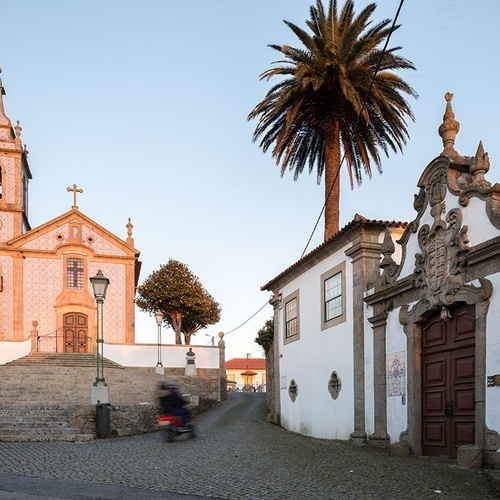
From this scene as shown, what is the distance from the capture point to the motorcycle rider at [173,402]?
13297mm

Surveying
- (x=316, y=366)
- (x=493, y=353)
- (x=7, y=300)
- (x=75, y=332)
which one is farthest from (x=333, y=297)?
(x=7, y=300)

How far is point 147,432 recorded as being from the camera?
16.2m

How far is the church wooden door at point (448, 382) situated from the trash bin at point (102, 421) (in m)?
7.43

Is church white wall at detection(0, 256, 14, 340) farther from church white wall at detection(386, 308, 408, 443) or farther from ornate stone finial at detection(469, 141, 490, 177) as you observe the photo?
ornate stone finial at detection(469, 141, 490, 177)

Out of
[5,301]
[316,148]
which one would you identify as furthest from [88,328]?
[316,148]

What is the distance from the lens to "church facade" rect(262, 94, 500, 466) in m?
10.2

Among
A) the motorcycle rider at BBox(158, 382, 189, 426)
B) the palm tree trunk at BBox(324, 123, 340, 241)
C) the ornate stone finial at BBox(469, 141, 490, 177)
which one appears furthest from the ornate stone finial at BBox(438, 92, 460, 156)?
the palm tree trunk at BBox(324, 123, 340, 241)

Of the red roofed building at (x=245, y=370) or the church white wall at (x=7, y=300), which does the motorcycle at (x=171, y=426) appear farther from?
the red roofed building at (x=245, y=370)

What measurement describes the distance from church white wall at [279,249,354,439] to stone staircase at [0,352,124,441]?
6.18 metres

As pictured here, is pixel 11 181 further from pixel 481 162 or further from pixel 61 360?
pixel 481 162

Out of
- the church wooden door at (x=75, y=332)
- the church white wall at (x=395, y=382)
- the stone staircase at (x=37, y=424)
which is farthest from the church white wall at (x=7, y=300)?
the church white wall at (x=395, y=382)

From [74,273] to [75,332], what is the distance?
11.0ft

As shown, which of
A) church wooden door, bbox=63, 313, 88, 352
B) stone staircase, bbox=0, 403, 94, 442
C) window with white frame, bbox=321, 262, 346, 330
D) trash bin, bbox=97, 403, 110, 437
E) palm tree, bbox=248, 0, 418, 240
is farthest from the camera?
church wooden door, bbox=63, 313, 88, 352

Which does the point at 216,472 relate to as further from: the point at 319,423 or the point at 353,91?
the point at 353,91
